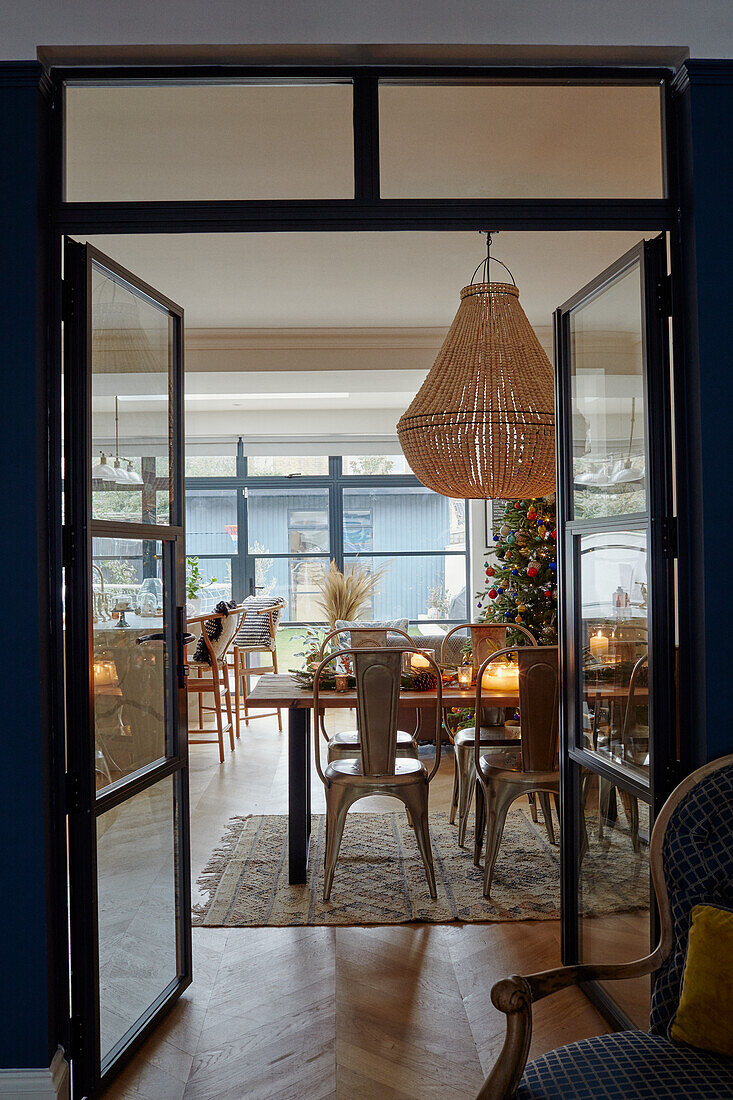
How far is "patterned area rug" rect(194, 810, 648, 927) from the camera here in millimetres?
3393

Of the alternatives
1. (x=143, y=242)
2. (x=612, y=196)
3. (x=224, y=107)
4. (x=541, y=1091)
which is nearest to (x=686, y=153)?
(x=612, y=196)

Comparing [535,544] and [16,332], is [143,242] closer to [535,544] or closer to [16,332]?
[16,332]

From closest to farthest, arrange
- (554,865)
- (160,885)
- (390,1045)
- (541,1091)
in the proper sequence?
(541,1091) < (390,1045) < (160,885) < (554,865)

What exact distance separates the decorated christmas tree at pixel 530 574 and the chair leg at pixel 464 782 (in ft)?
3.73

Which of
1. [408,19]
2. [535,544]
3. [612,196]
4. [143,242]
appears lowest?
[535,544]

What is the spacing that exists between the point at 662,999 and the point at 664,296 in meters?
1.69

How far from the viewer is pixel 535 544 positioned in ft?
17.9

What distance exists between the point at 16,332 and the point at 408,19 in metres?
1.29

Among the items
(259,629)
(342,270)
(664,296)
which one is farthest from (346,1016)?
(259,629)

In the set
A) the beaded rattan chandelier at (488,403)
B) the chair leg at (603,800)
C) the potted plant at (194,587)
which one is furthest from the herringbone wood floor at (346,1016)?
the potted plant at (194,587)

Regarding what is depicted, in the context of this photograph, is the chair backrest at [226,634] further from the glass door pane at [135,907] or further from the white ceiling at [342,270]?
the glass door pane at [135,907]

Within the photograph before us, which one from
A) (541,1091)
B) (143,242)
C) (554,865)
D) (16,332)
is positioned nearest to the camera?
(541,1091)

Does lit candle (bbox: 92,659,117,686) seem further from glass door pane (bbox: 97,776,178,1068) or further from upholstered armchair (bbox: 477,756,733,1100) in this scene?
upholstered armchair (bbox: 477,756,733,1100)

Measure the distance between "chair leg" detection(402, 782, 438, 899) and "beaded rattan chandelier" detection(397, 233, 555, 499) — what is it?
1.39m
